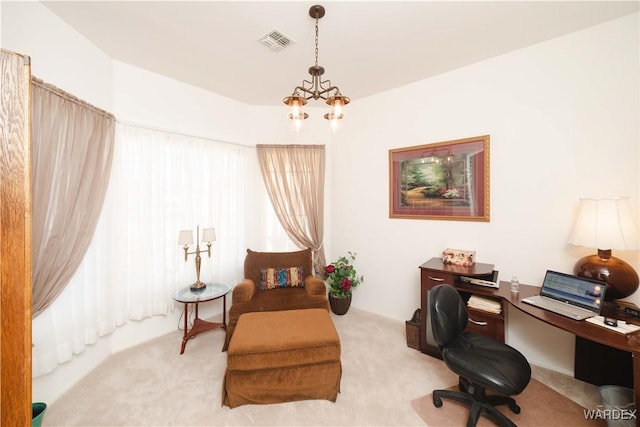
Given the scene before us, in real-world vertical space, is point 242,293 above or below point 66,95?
below

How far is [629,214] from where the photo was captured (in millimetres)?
1695

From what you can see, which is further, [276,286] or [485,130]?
[276,286]

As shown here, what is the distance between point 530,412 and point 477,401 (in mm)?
479

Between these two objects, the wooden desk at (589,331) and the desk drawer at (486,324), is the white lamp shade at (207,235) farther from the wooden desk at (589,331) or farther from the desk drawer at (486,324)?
the wooden desk at (589,331)

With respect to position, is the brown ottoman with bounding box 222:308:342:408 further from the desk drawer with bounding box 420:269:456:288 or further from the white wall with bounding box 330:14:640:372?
the white wall with bounding box 330:14:640:372

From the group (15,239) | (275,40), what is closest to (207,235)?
(15,239)

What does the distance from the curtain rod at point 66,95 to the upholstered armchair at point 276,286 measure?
1.98 metres

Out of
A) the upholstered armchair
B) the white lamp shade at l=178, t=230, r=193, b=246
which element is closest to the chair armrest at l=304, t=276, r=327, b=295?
the upholstered armchair

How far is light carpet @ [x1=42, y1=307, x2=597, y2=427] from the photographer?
1.68 meters

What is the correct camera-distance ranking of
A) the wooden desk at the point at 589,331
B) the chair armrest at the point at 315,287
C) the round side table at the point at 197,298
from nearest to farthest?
the wooden desk at the point at 589,331, the round side table at the point at 197,298, the chair armrest at the point at 315,287

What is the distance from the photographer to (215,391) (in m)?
1.93

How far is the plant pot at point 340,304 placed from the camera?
3.22m

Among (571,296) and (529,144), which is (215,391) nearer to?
(571,296)

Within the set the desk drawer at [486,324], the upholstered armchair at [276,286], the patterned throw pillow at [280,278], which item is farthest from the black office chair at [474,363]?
the patterned throw pillow at [280,278]
